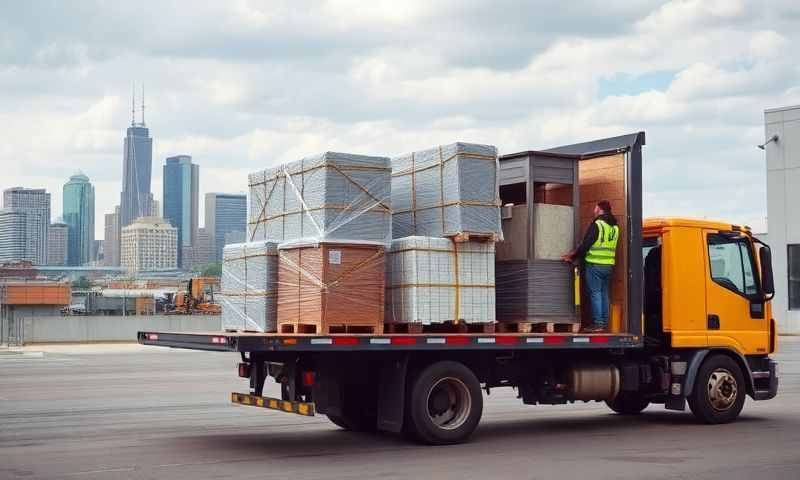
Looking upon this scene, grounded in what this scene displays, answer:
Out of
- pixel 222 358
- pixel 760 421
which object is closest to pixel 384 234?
pixel 760 421

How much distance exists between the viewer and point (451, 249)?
11.4m

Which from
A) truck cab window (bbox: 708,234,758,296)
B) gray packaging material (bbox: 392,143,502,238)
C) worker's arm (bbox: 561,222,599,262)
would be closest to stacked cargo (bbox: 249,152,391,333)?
gray packaging material (bbox: 392,143,502,238)

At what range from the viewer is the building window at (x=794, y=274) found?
46.4 meters

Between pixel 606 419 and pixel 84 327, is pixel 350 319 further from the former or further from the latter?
pixel 84 327

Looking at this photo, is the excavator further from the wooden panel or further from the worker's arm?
the worker's arm

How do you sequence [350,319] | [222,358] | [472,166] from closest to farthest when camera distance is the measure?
[350,319]
[472,166]
[222,358]

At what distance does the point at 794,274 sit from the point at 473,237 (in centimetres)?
3888

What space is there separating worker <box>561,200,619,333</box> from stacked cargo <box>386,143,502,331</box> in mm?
1319

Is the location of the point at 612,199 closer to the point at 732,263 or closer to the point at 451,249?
the point at 732,263

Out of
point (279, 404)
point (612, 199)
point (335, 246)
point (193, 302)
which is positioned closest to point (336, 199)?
point (335, 246)

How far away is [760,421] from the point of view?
45.2 feet

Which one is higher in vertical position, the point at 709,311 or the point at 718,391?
the point at 709,311

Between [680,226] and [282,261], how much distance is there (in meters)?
5.22

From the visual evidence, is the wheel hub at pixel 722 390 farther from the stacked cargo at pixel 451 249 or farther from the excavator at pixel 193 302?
the excavator at pixel 193 302
